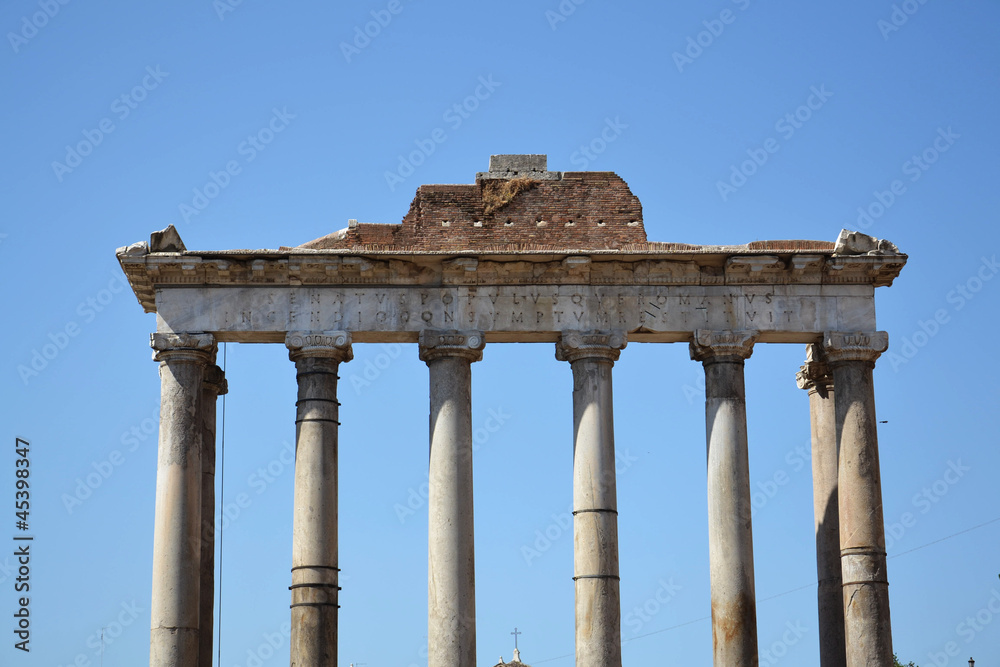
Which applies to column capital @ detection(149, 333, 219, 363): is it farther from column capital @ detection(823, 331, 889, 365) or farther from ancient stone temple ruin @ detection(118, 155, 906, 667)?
column capital @ detection(823, 331, 889, 365)

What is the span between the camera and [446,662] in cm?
2855

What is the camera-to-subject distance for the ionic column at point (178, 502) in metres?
28.7

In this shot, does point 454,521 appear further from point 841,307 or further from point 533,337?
point 841,307

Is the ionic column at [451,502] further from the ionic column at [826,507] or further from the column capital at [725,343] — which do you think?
the ionic column at [826,507]

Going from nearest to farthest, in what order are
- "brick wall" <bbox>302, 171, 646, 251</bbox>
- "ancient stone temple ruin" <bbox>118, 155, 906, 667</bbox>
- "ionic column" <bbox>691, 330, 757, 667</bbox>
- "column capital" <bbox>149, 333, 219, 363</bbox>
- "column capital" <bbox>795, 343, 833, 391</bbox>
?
"ionic column" <bbox>691, 330, 757, 667</bbox>, "ancient stone temple ruin" <bbox>118, 155, 906, 667</bbox>, "column capital" <bbox>149, 333, 219, 363</bbox>, "brick wall" <bbox>302, 171, 646, 251</bbox>, "column capital" <bbox>795, 343, 833, 391</bbox>

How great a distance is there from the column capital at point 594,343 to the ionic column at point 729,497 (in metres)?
1.49

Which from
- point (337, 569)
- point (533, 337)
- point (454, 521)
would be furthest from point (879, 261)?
point (337, 569)

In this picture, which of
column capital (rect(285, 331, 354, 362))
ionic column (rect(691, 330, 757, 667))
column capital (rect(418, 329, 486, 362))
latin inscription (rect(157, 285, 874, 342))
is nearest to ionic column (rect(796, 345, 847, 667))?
latin inscription (rect(157, 285, 874, 342))

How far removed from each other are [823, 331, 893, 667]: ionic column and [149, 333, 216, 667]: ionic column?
11.7 m

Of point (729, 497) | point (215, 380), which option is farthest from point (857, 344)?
point (215, 380)

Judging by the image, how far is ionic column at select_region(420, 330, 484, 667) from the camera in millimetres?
28750

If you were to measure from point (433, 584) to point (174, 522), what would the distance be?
480 cm

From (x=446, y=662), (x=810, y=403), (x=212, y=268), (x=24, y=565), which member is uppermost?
(x=212, y=268)

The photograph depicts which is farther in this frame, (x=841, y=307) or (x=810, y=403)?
(x=810, y=403)
